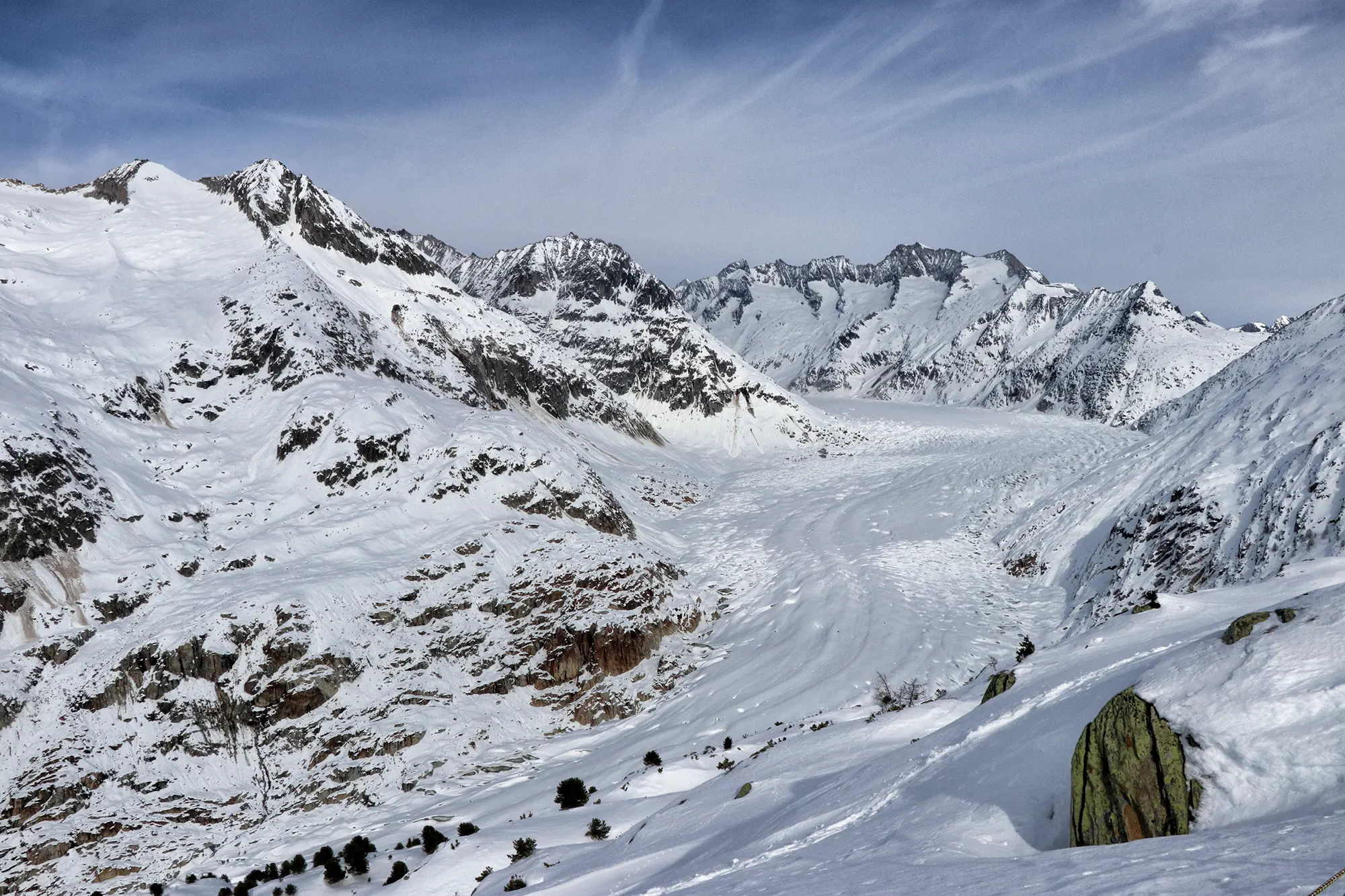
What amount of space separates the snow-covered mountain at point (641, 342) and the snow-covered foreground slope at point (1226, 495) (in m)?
73.6

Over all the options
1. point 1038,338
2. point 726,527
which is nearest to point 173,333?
point 726,527

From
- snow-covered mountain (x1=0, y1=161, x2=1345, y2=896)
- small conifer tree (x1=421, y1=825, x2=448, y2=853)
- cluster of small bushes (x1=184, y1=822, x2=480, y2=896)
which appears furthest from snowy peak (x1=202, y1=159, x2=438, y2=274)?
small conifer tree (x1=421, y1=825, x2=448, y2=853)

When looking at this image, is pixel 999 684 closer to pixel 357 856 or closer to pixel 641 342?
pixel 357 856

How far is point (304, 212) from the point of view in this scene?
9262 cm

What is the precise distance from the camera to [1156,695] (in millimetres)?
9258

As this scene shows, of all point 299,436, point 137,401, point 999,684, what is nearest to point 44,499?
point 137,401

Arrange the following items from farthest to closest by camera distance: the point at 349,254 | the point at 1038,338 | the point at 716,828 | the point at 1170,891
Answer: the point at 1038,338 → the point at 349,254 → the point at 716,828 → the point at 1170,891

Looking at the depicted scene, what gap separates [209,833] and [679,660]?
23770 mm

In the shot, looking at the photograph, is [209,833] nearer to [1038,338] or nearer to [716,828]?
[716,828]

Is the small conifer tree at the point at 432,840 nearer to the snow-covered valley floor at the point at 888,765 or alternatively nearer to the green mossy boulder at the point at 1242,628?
the snow-covered valley floor at the point at 888,765

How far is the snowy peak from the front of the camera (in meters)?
89.3

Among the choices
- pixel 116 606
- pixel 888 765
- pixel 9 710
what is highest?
pixel 116 606

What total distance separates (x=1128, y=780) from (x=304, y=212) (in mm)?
102968

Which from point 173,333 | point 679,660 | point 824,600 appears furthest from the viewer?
point 173,333
